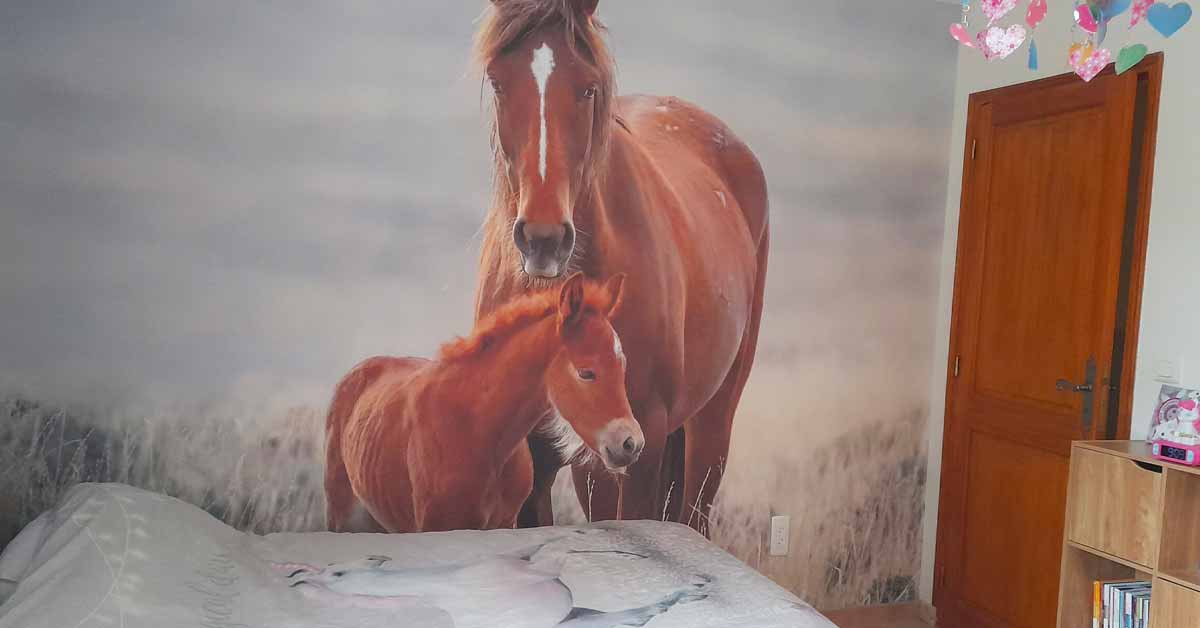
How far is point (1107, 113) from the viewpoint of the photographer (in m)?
3.02

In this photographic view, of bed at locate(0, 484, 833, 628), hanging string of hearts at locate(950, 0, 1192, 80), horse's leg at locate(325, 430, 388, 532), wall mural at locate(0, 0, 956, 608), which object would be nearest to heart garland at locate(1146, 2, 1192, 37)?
hanging string of hearts at locate(950, 0, 1192, 80)

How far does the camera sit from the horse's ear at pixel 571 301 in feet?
10.3

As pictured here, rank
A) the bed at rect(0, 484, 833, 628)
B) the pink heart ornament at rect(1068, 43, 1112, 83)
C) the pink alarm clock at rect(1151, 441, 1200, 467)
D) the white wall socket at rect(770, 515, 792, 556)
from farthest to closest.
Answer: the white wall socket at rect(770, 515, 792, 556) → the pink alarm clock at rect(1151, 441, 1200, 467) → the bed at rect(0, 484, 833, 628) → the pink heart ornament at rect(1068, 43, 1112, 83)

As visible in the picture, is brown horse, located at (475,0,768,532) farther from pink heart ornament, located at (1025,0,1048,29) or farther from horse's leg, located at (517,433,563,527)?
pink heart ornament, located at (1025,0,1048,29)

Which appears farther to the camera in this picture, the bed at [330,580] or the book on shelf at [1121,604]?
the book on shelf at [1121,604]

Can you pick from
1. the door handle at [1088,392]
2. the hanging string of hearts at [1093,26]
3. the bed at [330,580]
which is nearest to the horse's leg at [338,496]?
the bed at [330,580]

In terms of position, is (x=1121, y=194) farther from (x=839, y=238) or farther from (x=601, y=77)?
(x=601, y=77)

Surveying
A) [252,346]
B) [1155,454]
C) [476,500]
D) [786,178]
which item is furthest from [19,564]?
[1155,454]

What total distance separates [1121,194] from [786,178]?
1.11 metres

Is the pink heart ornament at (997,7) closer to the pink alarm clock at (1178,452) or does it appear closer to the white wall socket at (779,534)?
the pink alarm clock at (1178,452)

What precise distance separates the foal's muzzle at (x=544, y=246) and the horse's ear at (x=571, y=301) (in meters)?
0.05

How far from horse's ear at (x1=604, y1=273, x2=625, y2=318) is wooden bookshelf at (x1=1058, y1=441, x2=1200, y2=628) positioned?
5.01 ft

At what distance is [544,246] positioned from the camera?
3.09 metres

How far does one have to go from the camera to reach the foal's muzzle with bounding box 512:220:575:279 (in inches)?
121
